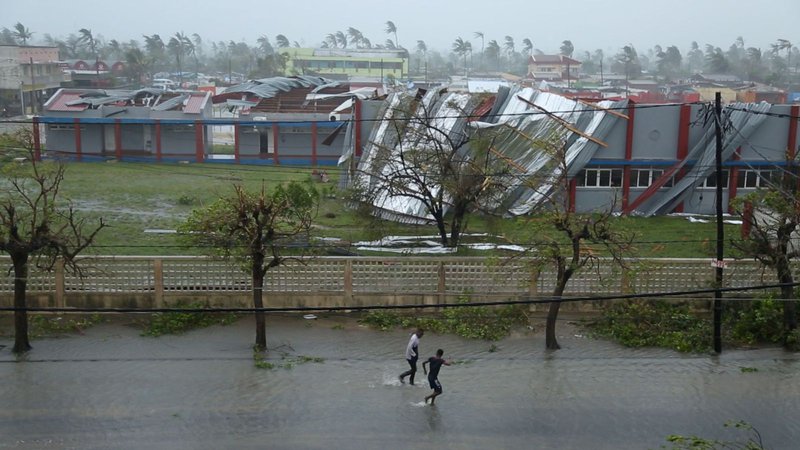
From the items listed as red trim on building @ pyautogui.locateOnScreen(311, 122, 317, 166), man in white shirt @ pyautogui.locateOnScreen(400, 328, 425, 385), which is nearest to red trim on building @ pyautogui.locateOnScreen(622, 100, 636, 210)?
man in white shirt @ pyautogui.locateOnScreen(400, 328, 425, 385)

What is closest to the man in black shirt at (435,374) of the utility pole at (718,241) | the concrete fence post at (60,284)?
the utility pole at (718,241)

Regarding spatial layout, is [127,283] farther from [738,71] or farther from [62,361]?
[738,71]

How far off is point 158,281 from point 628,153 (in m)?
16.5

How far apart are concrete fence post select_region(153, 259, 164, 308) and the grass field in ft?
1.82

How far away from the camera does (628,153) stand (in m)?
27.4

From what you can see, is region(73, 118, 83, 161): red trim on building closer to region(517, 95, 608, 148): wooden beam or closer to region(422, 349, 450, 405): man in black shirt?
region(517, 95, 608, 148): wooden beam

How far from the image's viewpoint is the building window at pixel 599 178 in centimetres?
2772

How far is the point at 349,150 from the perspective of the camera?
33438 mm

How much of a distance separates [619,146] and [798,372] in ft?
47.1

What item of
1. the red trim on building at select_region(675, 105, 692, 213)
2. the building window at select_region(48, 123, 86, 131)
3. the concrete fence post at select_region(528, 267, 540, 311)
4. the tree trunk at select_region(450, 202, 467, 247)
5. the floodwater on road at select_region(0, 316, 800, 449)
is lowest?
the floodwater on road at select_region(0, 316, 800, 449)

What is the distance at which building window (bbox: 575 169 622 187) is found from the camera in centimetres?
2772

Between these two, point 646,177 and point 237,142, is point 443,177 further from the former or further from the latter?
point 237,142

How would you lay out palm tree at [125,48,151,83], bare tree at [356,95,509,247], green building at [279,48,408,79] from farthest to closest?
1. green building at [279,48,408,79]
2. palm tree at [125,48,151,83]
3. bare tree at [356,95,509,247]

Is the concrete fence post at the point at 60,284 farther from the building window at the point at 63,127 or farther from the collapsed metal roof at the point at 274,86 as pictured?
the collapsed metal roof at the point at 274,86
